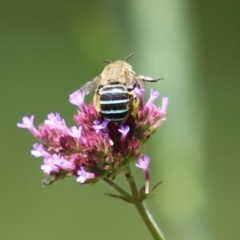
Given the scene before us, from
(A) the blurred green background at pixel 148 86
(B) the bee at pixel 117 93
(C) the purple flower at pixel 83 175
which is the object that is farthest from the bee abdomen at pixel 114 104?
(A) the blurred green background at pixel 148 86

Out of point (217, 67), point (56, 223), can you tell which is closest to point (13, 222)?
point (56, 223)

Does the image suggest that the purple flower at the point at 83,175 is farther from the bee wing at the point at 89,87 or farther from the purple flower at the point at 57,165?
the bee wing at the point at 89,87

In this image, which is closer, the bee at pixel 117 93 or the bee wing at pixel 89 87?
the bee at pixel 117 93

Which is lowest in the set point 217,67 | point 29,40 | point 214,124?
point 214,124

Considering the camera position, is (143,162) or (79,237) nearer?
(143,162)

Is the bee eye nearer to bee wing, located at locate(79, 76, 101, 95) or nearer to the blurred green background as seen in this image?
bee wing, located at locate(79, 76, 101, 95)

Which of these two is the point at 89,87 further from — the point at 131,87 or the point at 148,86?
the point at 148,86

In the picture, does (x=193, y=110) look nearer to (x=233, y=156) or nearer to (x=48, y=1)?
(x=233, y=156)

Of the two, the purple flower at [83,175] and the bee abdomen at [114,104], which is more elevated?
the bee abdomen at [114,104]
